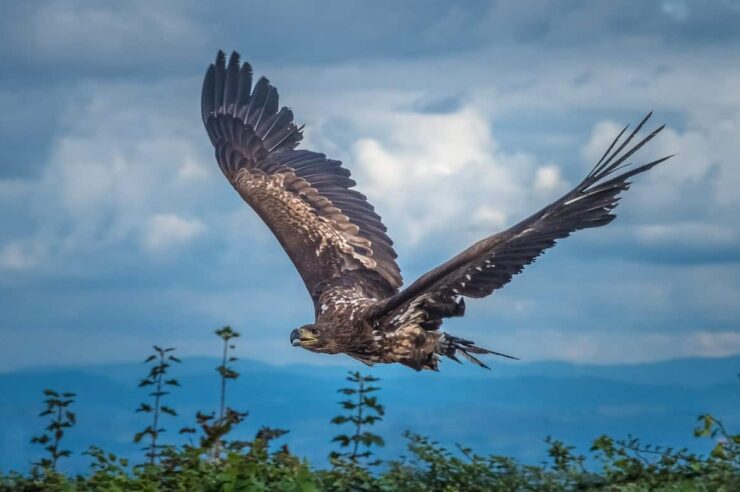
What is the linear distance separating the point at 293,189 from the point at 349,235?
778 mm

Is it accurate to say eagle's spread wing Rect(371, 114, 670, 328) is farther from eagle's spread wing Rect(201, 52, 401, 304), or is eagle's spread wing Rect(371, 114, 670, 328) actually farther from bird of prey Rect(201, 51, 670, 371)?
eagle's spread wing Rect(201, 52, 401, 304)

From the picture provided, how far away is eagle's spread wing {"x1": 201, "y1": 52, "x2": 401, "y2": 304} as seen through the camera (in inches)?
365

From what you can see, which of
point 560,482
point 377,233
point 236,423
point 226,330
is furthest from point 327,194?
point 560,482

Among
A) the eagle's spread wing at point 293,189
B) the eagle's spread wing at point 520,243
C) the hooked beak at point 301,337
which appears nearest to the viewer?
the eagle's spread wing at point 520,243

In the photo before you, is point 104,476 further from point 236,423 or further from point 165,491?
point 236,423

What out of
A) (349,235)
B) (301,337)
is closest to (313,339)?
(301,337)

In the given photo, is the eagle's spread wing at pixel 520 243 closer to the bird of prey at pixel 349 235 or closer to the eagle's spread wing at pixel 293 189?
the bird of prey at pixel 349 235

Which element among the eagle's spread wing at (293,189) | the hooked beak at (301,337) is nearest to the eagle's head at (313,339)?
the hooked beak at (301,337)

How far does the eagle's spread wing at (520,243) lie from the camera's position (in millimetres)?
6598

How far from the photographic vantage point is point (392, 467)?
6.83 meters

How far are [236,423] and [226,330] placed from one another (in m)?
0.93

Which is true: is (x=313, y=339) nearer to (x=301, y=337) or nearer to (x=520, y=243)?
(x=301, y=337)

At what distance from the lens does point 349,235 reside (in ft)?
31.4

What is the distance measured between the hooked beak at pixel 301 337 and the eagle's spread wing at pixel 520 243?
0.84 m
